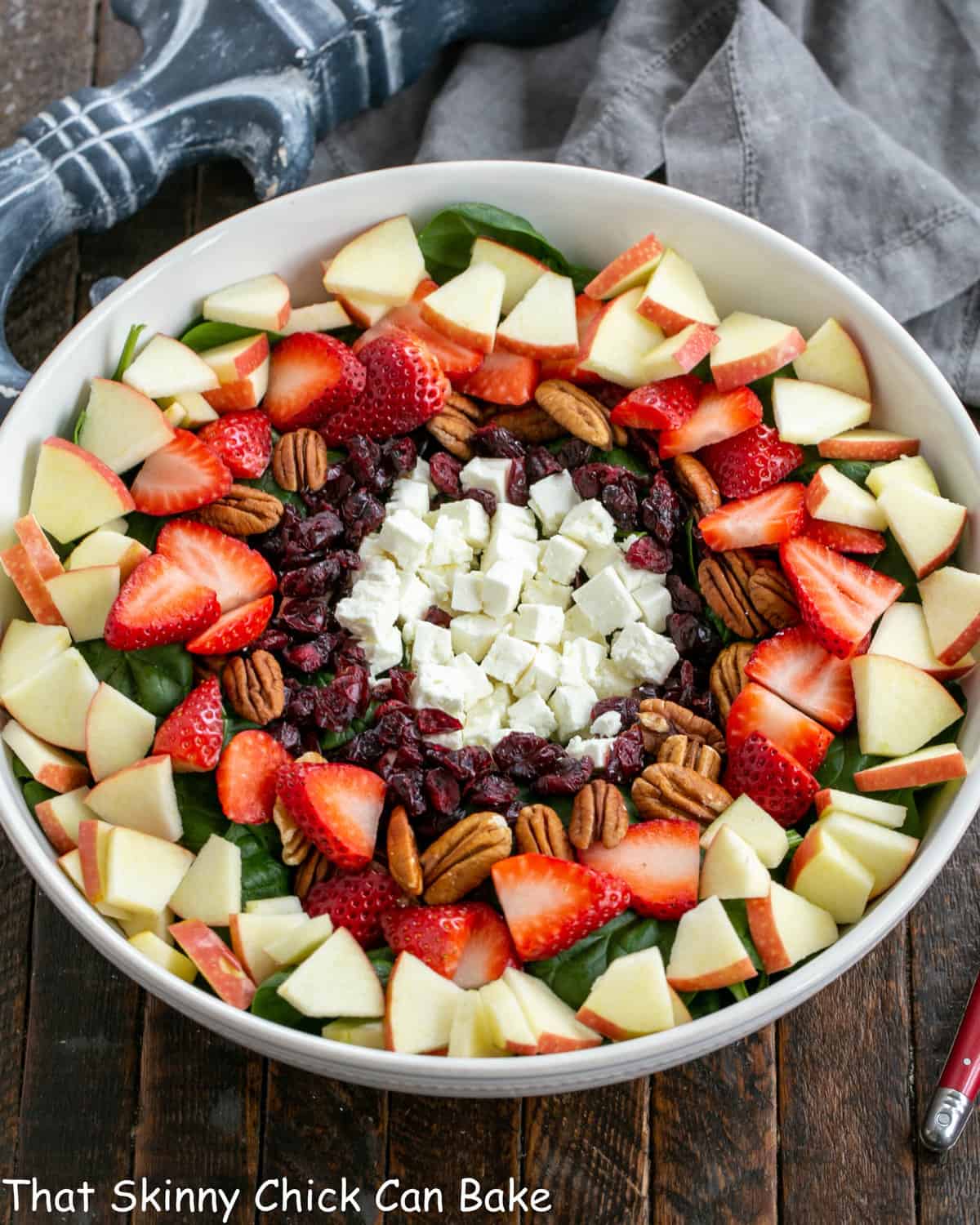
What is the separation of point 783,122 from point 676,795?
1204 millimetres

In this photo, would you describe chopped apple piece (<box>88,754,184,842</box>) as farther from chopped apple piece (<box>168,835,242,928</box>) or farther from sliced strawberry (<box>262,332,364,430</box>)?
sliced strawberry (<box>262,332,364,430</box>)

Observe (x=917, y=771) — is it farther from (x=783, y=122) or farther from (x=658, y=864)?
(x=783, y=122)

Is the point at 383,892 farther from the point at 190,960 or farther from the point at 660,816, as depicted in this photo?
the point at 660,816

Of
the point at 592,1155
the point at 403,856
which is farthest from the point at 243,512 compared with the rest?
the point at 592,1155

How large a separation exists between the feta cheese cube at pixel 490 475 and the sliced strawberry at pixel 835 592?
385 millimetres

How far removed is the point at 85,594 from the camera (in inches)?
69.6

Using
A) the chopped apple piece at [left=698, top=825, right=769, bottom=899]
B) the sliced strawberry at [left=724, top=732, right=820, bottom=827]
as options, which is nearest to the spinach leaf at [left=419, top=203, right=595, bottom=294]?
the sliced strawberry at [left=724, top=732, right=820, bottom=827]

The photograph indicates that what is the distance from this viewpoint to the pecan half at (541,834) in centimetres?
165

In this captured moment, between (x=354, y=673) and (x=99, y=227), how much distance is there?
0.97m

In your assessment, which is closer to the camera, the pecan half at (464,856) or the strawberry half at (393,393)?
the pecan half at (464,856)

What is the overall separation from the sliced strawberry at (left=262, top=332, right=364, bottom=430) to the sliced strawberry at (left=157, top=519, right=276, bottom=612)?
0.23 m

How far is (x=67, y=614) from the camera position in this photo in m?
1.78

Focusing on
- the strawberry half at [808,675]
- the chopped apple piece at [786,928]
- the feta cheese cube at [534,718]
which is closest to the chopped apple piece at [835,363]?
the strawberry half at [808,675]

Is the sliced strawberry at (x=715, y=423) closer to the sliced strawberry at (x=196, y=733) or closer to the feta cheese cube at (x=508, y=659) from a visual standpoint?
the feta cheese cube at (x=508, y=659)
